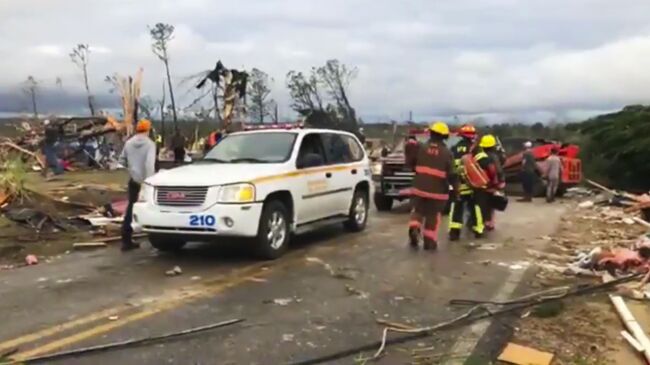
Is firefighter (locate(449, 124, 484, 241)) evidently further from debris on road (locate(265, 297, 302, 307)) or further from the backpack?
debris on road (locate(265, 297, 302, 307))

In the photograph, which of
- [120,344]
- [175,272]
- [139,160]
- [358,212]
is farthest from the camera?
[358,212]

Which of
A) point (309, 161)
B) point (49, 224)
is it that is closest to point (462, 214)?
point (309, 161)

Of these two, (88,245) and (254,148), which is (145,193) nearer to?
(254,148)

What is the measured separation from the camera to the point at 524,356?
5.64m

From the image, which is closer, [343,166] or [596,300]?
[596,300]

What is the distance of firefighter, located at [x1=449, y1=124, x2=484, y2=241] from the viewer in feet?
40.0

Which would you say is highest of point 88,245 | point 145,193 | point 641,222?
point 145,193

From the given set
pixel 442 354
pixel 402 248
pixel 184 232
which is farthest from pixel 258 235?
pixel 442 354

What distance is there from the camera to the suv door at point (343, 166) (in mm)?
11820

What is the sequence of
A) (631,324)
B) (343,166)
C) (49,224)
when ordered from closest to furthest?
(631,324), (343,166), (49,224)

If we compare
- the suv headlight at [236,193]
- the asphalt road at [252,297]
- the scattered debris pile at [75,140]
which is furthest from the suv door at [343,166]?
the scattered debris pile at [75,140]

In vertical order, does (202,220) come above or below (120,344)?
Answer: above

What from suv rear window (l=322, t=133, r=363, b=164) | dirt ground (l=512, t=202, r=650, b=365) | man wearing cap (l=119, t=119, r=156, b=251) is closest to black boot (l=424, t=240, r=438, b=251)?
dirt ground (l=512, t=202, r=650, b=365)

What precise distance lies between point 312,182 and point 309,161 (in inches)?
13.2
